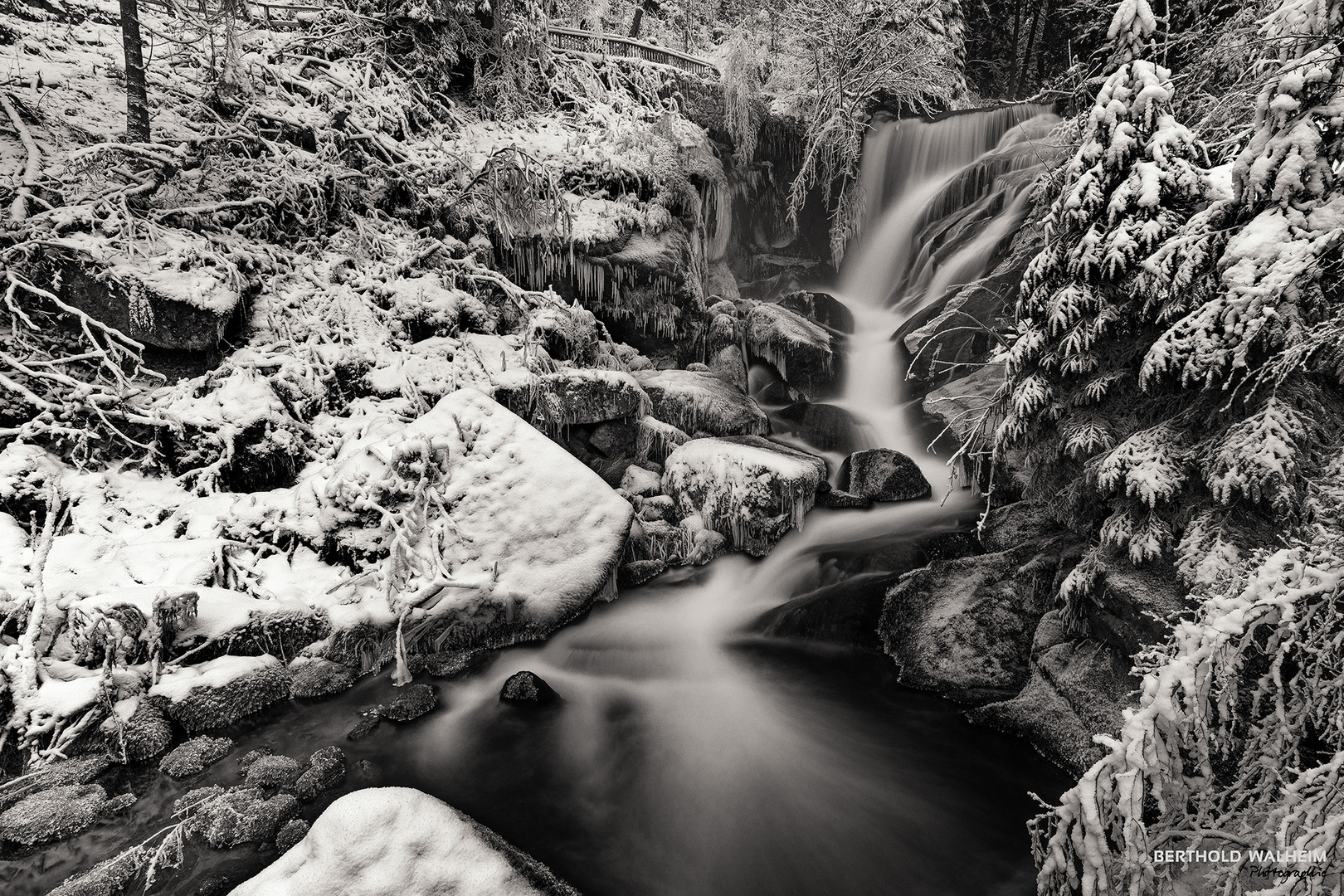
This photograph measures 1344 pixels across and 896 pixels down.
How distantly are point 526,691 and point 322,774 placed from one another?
156cm

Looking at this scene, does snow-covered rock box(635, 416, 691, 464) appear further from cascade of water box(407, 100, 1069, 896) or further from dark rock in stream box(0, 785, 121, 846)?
dark rock in stream box(0, 785, 121, 846)

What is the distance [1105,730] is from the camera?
12.9 ft

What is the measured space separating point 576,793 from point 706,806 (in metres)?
0.95

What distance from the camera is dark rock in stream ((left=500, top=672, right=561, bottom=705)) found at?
5137 mm

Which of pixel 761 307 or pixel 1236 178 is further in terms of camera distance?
pixel 761 307

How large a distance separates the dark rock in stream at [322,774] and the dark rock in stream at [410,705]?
51cm

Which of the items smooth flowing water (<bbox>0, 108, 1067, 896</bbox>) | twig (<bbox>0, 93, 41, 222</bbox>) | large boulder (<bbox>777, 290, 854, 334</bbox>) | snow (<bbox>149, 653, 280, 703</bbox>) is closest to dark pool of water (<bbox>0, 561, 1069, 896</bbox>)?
smooth flowing water (<bbox>0, 108, 1067, 896</bbox>)

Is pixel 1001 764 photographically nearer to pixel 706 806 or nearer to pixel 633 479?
pixel 706 806

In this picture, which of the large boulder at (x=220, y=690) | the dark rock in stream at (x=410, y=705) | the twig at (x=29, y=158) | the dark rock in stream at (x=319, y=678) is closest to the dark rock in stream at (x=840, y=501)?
the dark rock in stream at (x=410, y=705)

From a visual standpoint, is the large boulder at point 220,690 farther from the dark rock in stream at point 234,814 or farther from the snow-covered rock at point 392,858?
the snow-covered rock at point 392,858

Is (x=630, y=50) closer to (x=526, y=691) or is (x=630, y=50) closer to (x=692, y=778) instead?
(x=526, y=691)

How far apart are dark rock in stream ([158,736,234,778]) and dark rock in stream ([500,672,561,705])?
198 centimetres

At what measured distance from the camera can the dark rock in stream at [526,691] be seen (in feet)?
16.9

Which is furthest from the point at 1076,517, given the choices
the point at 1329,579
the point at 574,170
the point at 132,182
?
the point at 132,182
